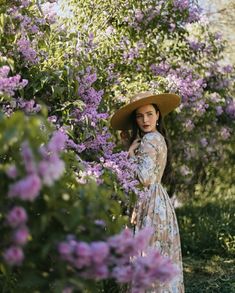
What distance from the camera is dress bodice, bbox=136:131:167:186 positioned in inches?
142

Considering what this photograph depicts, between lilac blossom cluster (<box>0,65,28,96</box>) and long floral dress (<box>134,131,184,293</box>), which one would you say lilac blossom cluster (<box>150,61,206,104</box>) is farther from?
lilac blossom cluster (<box>0,65,28,96</box>)

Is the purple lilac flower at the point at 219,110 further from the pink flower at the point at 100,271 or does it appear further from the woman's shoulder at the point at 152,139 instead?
the pink flower at the point at 100,271

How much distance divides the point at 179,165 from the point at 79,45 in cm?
410

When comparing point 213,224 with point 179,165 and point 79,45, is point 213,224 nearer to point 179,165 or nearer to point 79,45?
point 179,165

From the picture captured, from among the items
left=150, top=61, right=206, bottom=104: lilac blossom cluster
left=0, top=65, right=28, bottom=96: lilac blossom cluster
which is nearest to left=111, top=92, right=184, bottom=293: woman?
left=0, top=65, right=28, bottom=96: lilac blossom cluster

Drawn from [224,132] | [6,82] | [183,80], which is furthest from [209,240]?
[6,82]

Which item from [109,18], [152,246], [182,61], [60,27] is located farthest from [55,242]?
[182,61]

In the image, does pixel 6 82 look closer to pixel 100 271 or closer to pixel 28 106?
pixel 28 106

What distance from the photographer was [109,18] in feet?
19.1

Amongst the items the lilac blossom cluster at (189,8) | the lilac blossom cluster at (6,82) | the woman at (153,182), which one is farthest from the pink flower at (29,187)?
the lilac blossom cluster at (189,8)

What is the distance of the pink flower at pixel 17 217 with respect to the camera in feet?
4.77

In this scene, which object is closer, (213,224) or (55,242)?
(55,242)

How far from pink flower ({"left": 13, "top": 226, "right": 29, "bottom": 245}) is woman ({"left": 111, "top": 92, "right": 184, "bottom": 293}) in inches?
84.6

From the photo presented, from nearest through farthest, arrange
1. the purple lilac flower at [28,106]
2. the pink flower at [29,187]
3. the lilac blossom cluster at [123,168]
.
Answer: the pink flower at [29,187], the purple lilac flower at [28,106], the lilac blossom cluster at [123,168]
